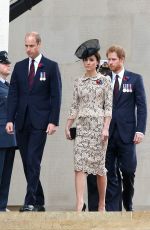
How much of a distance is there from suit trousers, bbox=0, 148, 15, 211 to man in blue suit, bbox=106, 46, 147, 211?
3.42ft

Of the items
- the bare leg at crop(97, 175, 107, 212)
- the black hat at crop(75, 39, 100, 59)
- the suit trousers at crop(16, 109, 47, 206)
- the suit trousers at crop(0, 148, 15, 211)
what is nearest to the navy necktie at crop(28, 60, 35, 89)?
the suit trousers at crop(16, 109, 47, 206)

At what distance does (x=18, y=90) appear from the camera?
36.5ft

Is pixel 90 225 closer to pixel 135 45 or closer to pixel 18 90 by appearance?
pixel 18 90

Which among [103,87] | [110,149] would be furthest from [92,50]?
[110,149]

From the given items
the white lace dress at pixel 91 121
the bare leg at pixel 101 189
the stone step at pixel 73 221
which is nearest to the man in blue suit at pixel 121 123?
the bare leg at pixel 101 189

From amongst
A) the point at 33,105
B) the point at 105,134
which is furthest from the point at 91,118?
the point at 33,105

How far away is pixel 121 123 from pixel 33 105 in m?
0.98

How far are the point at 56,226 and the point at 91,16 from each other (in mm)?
6843

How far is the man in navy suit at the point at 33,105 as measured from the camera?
10891 mm

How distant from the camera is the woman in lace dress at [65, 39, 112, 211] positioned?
35.3ft

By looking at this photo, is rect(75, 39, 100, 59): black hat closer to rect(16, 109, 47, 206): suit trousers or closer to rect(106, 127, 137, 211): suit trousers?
rect(16, 109, 47, 206): suit trousers

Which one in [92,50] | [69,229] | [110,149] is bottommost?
[69,229]

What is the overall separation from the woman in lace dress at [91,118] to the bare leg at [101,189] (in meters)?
0.02

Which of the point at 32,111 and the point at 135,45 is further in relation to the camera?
the point at 135,45
